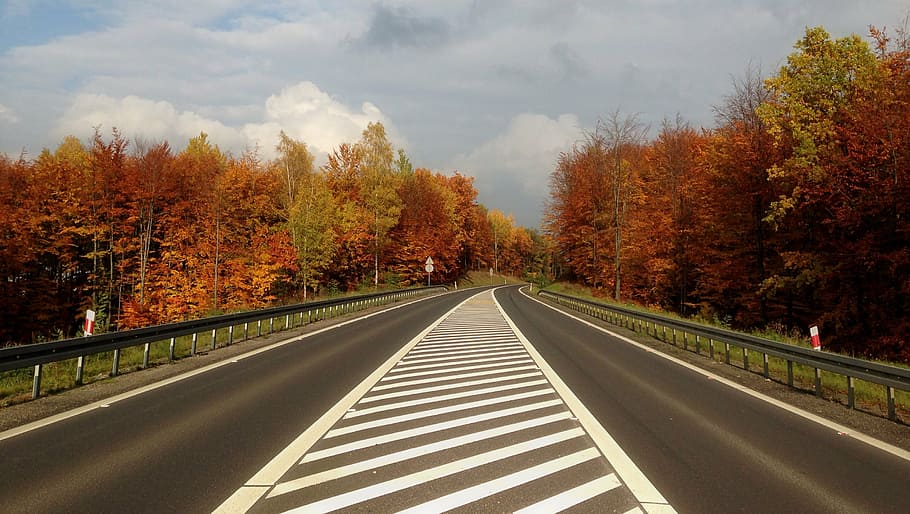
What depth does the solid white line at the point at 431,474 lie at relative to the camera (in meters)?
3.91

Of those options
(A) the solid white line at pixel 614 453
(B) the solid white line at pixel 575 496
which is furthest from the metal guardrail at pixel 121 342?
(A) the solid white line at pixel 614 453

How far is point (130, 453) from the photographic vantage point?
203 inches

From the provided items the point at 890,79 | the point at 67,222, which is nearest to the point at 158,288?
the point at 67,222

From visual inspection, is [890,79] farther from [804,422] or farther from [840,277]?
[804,422]

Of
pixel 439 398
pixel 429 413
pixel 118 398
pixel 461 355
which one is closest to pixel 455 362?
pixel 461 355

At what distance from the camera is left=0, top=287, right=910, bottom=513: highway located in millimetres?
4035

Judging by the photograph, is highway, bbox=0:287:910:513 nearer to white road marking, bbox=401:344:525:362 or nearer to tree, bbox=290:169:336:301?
white road marking, bbox=401:344:525:362

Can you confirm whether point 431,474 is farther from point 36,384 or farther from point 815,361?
point 815,361

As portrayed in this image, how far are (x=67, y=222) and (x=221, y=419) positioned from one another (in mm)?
34107

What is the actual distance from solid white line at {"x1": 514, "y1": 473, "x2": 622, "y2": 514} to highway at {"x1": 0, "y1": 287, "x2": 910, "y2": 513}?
0.07ft

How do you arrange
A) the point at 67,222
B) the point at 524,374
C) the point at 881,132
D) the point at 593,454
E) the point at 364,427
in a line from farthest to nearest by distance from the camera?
the point at 67,222 < the point at 881,132 < the point at 524,374 < the point at 364,427 < the point at 593,454

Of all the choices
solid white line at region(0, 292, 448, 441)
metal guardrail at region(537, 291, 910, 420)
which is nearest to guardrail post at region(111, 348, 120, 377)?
solid white line at region(0, 292, 448, 441)

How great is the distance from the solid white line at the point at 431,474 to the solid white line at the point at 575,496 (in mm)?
783

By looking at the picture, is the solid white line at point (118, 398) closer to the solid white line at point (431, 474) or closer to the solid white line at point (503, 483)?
the solid white line at point (431, 474)
